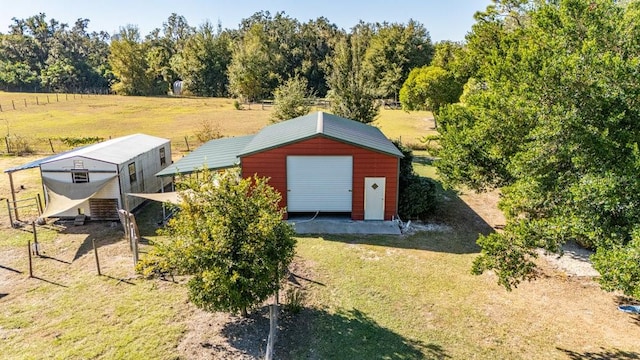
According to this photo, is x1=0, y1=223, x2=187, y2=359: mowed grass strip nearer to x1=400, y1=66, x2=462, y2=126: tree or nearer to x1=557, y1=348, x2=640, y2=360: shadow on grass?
x1=557, y1=348, x2=640, y2=360: shadow on grass

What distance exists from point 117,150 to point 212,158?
3.79 meters

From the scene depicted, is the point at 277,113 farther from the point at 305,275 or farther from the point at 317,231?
the point at 305,275

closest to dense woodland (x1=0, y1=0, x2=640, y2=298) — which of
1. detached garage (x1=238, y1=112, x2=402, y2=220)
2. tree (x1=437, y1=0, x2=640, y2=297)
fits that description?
tree (x1=437, y1=0, x2=640, y2=297)

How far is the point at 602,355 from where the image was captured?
8.07m

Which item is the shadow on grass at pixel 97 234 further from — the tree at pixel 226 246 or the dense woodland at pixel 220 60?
the dense woodland at pixel 220 60

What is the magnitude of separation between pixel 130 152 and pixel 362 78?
14.1 m

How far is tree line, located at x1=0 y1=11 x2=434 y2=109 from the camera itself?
54.2m

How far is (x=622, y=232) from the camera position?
758 centimetres

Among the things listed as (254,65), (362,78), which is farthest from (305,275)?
(254,65)

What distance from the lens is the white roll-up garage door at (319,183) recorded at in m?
15.0

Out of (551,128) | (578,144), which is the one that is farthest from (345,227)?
(578,144)

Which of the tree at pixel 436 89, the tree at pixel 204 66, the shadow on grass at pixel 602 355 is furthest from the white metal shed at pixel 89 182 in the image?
the tree at pixel 204 66

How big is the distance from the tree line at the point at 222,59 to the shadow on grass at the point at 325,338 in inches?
1573

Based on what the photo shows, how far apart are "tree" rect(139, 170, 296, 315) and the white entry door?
273 inches
